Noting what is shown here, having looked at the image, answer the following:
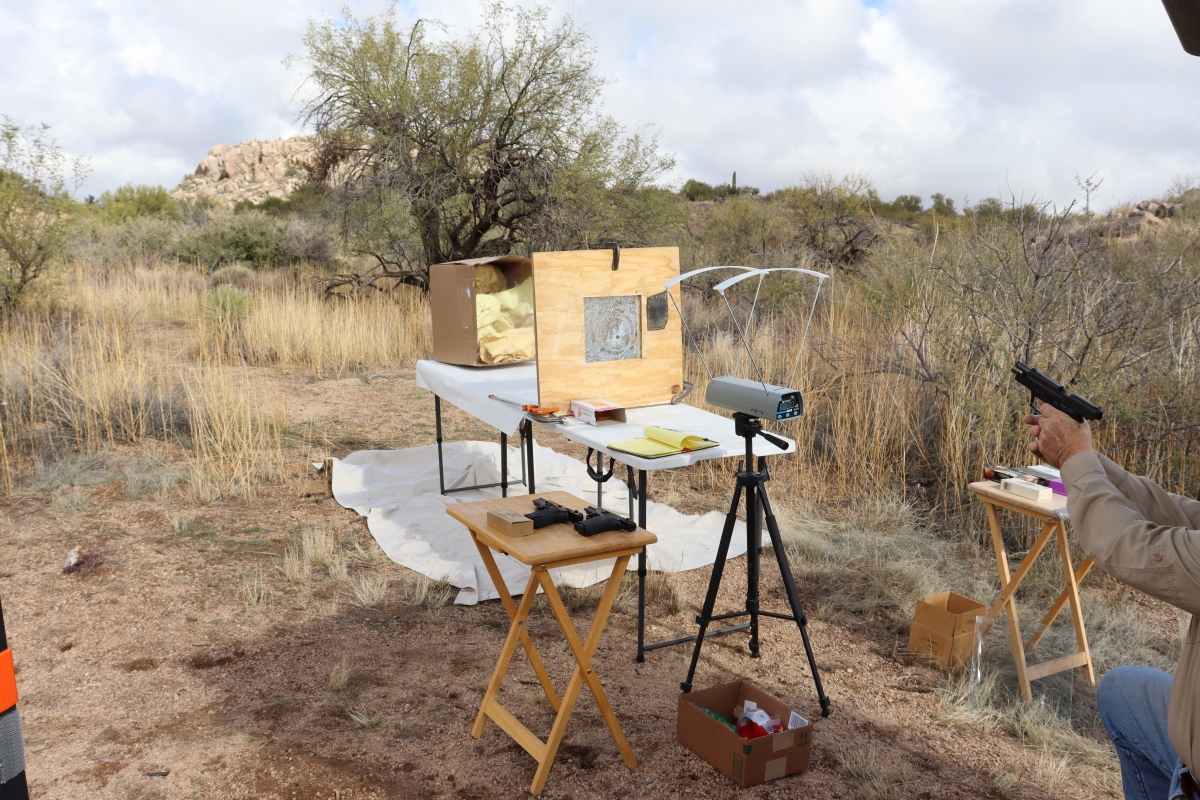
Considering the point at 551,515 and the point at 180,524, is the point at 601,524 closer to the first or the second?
the point at 551,515

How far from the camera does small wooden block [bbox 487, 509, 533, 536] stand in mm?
2453

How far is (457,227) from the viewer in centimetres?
1125

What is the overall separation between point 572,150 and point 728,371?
4.87 m

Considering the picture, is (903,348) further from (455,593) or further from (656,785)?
(656,785)

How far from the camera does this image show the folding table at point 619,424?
3.07m

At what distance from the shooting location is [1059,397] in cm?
173

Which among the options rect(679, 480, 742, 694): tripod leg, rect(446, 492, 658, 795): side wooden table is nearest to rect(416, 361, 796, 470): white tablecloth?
rect(679, 480, 742, 694): tripod leg

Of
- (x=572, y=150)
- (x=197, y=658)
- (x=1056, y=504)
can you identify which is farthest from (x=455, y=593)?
(x=572, y=150)

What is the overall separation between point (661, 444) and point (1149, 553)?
180cm

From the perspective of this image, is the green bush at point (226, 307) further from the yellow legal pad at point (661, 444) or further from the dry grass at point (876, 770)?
the dry grass at point (876, 770)

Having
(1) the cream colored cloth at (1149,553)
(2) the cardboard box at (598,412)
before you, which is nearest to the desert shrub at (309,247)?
(2) the cardboard box at (598,412)

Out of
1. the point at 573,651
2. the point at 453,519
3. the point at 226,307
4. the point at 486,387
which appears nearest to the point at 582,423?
the point at 486,387

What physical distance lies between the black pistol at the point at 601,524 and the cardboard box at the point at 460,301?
7.73ft

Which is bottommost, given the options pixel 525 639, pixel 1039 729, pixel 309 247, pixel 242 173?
pixel 1039 729
